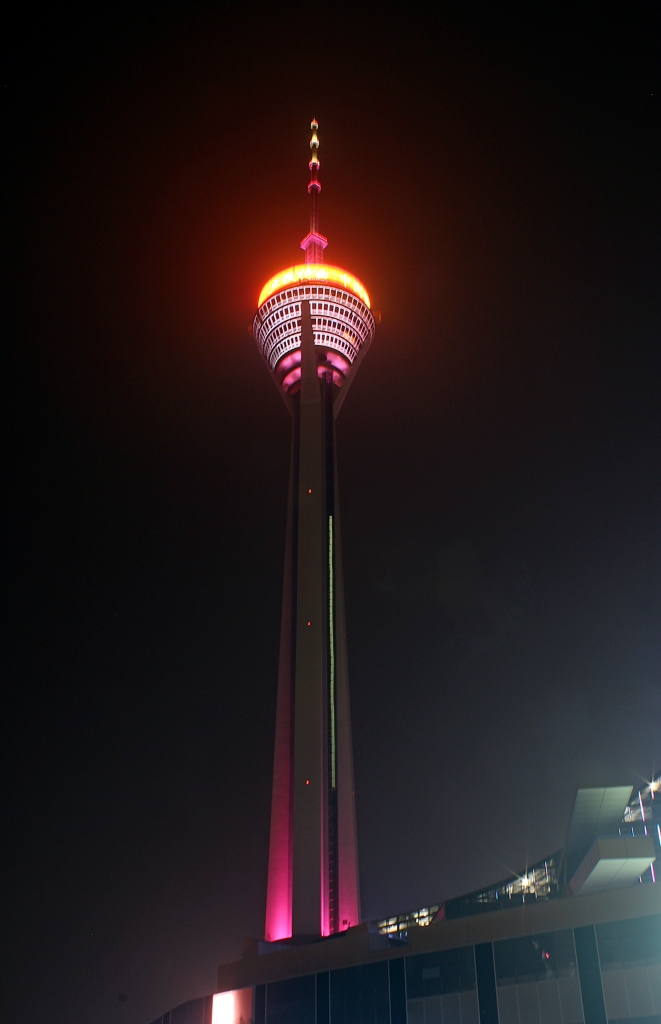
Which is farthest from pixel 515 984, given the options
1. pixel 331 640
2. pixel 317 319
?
pixel 317 319

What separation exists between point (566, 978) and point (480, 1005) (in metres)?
2.96

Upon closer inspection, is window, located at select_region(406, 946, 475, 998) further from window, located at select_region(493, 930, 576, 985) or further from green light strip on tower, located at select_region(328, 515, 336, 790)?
green light strip on tower, located at select_region(328, 515, 336, 790)

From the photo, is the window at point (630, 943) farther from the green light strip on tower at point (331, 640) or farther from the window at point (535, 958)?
the green light strip on tower at point (331, 640)

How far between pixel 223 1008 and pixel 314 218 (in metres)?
45.2

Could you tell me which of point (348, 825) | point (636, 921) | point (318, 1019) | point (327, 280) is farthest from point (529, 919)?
point (327, 280)

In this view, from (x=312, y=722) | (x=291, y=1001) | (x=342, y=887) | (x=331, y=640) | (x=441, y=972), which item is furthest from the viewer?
(x=331, y=640)

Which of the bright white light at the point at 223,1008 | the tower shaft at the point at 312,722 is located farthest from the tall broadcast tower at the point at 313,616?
the bright white light at the point at 223,1008

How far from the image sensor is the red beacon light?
55000mm

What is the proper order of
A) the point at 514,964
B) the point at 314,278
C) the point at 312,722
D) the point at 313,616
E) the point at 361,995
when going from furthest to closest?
the point at 314,278
the point at 313,616
the point at 312,722
the point at 361,995
the point at 514,964

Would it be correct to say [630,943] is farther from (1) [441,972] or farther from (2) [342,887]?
(2) [342,887]

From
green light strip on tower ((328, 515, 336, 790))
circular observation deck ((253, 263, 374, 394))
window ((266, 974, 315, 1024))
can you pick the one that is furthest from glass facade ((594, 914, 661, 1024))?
circular observation deck ((253, 263, 374, 394))

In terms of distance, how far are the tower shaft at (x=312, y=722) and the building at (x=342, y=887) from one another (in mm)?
82

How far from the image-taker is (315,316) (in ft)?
181

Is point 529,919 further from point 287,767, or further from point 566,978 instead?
point 287,767
